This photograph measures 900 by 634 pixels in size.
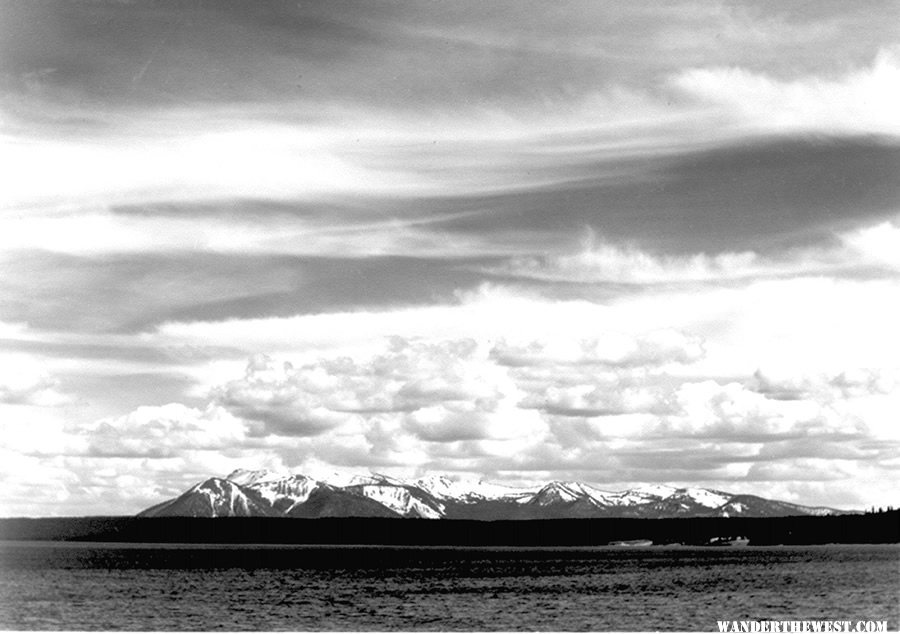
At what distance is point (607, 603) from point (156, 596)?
46095 mm

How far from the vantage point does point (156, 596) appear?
115 m

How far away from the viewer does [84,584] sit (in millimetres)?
135750

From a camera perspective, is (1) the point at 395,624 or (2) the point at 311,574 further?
(2) the point at 311,574

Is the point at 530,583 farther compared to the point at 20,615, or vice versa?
the point at 530,583

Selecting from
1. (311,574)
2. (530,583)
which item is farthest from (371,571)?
(530,583)

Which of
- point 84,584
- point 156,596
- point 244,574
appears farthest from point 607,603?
point 244,574

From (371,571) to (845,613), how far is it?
98316 millimetres

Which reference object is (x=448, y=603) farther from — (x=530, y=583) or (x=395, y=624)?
(x=530, y=583)

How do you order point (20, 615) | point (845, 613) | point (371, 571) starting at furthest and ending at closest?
point (371, 571) < point (20, 615) < point (845, 613)

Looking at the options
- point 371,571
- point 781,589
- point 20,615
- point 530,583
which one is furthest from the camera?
point 371,571

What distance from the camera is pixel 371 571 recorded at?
173 meters

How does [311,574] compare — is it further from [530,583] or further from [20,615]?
[20,615]

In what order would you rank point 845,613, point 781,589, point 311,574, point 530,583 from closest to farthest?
point 845,613
point 781,589
point 530,583
point 311,574

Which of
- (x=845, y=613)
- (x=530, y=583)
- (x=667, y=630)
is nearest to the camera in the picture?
(x=667, y=630)
